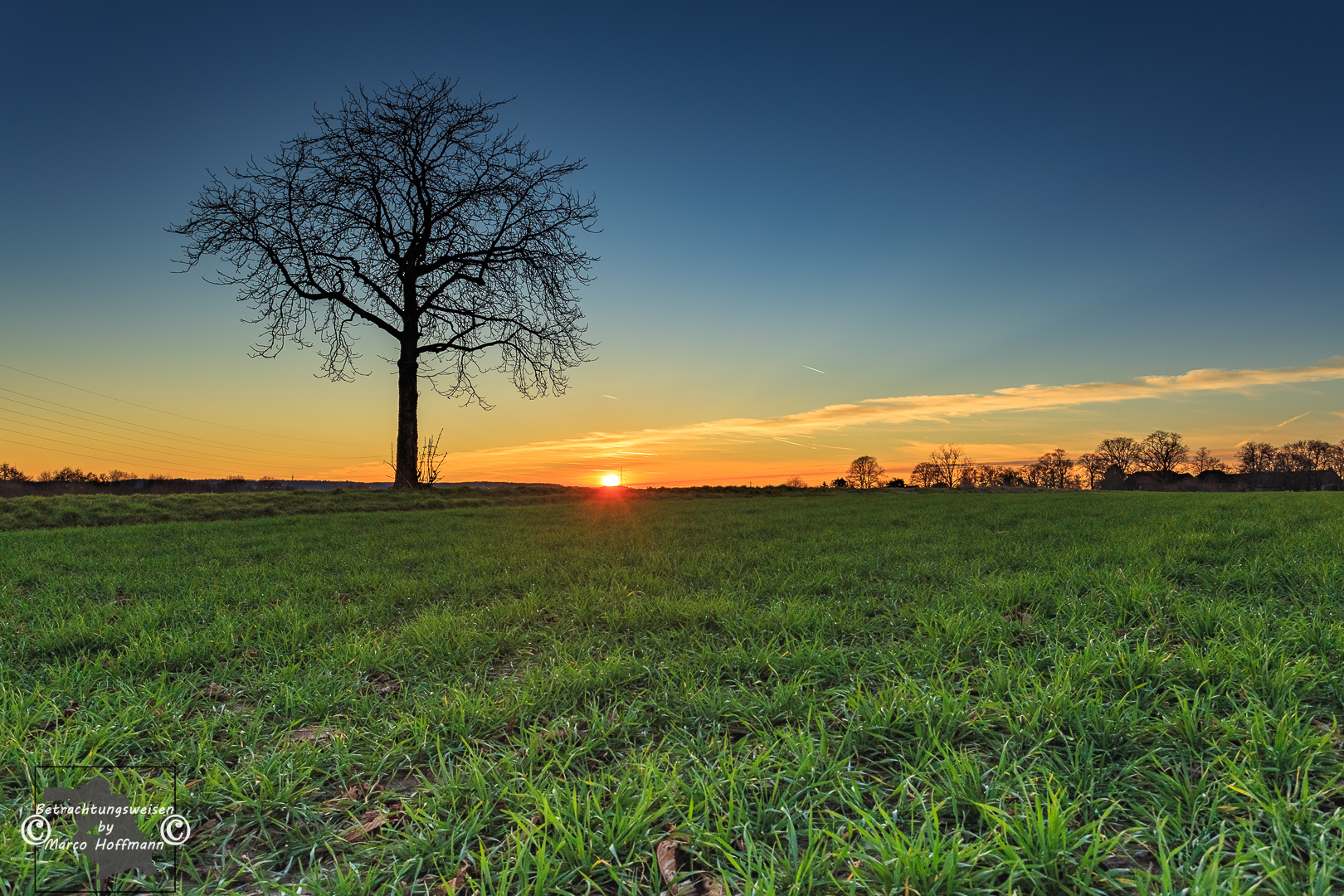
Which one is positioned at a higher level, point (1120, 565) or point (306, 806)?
point (1120, 565)

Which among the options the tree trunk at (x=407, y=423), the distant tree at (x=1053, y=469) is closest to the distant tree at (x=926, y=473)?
the distant tree at (x=1053, y=469)

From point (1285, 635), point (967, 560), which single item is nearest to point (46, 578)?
point (967, 560)

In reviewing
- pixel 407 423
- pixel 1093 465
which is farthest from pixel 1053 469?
pixel 407 423

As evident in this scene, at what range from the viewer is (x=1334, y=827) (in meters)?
1.97

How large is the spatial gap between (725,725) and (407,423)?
21.5 meters

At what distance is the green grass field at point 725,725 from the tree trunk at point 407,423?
15.6 meters

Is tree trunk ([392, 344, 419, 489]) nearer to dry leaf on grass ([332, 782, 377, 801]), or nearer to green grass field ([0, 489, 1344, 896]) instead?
green grass field ([0, 489, 1344, 896])

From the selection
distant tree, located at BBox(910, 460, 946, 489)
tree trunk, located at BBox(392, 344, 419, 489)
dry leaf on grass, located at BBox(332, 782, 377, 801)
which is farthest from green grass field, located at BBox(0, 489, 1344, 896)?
distant tree, located at BBox(910, 460, 946, 489)

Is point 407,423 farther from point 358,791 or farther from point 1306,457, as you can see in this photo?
point 1306,457

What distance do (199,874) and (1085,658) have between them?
161 inches

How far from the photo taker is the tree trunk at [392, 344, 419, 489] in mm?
21484

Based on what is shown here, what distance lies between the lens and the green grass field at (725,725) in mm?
1927

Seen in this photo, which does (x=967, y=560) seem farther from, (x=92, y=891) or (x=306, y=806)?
(x=92, y=891)

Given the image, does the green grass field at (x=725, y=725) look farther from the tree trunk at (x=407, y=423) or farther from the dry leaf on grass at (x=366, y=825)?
the tree trunk at (x=407, y=423)
